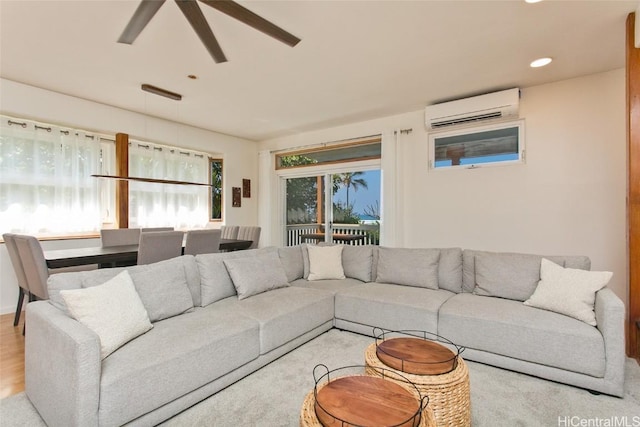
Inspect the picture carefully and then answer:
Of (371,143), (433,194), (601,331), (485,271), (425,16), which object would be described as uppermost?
(425,16)

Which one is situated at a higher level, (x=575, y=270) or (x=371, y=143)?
(x=371, y=143)

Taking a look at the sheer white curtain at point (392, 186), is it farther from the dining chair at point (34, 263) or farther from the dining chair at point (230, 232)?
the dining chair at point (34, 263)

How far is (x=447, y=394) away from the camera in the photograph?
1558 mm

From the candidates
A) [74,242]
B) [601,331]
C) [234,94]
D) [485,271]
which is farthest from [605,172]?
[74,242]

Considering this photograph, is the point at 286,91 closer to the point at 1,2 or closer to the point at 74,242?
the point at 1,2

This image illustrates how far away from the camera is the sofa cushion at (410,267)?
3.23 meters

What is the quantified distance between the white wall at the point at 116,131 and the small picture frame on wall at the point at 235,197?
72 mm

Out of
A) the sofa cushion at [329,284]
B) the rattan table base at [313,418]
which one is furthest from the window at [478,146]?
the rattan table base at [313,418]

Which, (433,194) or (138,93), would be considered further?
(433,194)

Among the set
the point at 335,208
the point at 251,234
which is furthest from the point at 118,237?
the point at 335,208

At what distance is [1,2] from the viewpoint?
88.0 inches

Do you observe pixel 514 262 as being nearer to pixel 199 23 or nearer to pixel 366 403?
pixel 366 403

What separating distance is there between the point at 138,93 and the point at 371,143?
331 cm

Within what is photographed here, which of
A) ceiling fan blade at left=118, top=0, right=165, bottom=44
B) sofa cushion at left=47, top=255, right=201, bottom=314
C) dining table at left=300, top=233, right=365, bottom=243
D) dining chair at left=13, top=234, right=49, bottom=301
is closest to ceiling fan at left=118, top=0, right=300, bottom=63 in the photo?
ceiling fan blade at left=118, top=0, right=165, bottom=44
